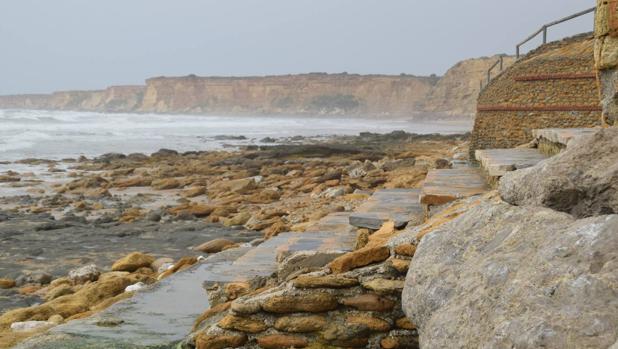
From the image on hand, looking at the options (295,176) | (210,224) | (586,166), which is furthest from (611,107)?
(295,176)

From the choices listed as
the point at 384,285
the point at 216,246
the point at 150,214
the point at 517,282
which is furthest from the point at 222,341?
the point at 150,214

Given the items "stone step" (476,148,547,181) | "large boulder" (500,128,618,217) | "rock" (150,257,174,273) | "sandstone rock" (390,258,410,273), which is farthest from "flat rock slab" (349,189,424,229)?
"rock" (150,257,174,273)

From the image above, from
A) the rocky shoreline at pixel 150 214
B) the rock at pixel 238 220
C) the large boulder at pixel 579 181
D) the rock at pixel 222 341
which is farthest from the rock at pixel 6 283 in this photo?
the large boulder at pixel 579 181

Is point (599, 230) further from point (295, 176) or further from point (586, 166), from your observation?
point (295, 176)

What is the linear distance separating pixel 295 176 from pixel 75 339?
47.5 feet

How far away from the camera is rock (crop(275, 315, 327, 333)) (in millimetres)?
3398

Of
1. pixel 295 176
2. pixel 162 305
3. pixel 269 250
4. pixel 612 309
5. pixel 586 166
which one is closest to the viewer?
pixel 612 309

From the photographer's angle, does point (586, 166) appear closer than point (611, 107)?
Yes

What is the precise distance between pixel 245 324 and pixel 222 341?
15cm

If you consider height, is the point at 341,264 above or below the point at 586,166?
below

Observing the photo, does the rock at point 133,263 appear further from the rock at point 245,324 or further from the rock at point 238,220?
the rock at point 245,324

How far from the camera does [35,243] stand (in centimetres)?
1074

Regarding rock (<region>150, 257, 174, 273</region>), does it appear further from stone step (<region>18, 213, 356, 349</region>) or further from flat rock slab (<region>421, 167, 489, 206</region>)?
flat rock slab (<region>421, 167, 489, 206</region>)

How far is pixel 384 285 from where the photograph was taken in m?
3.42
